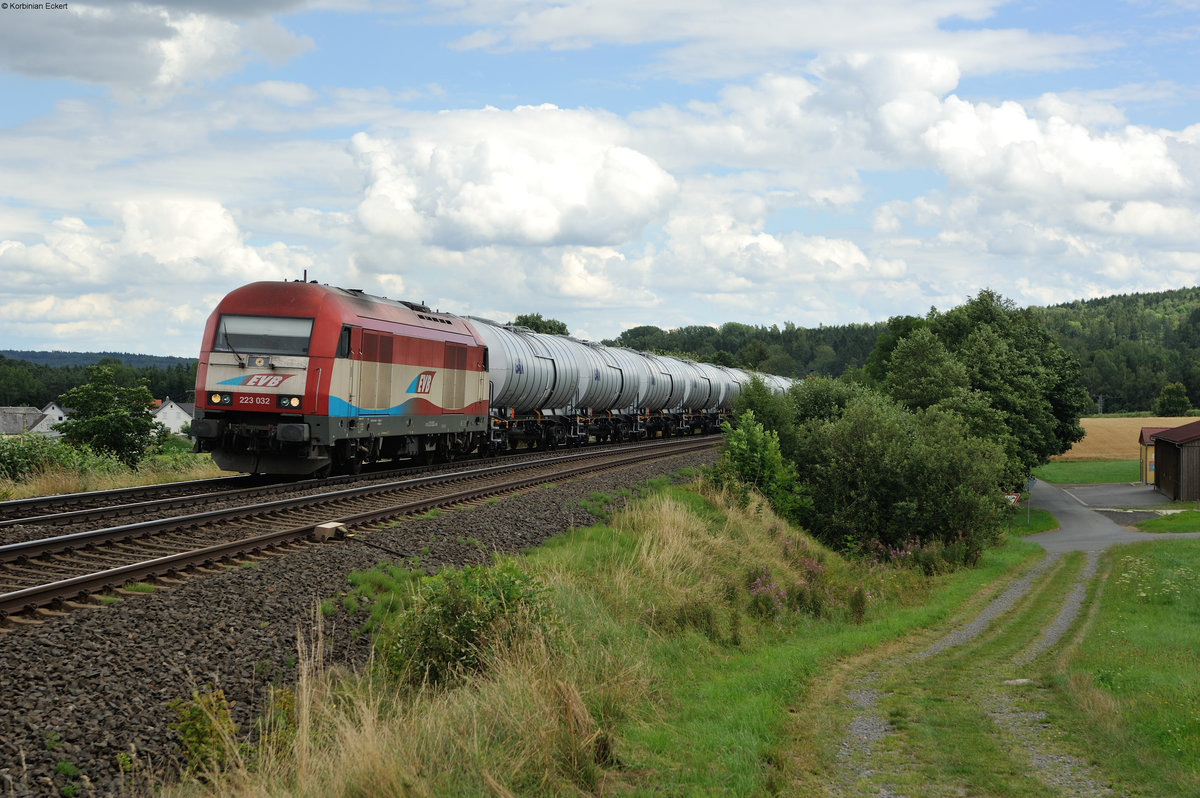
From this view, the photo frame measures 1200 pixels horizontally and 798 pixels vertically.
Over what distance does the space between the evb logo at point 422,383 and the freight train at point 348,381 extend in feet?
0.16

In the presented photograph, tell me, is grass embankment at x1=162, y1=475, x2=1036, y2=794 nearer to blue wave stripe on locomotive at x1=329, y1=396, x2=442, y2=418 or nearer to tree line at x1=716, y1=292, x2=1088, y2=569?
blue wave stripe on locomotive at x1=329, y1=396, x2=442, y2=418

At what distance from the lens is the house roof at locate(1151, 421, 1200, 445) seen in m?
58.3

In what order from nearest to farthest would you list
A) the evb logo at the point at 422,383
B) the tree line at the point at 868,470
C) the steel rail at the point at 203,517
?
the steel rail at the point at 203,517
the evb logo at the point at 422,383
the tree line at the point at 868,470

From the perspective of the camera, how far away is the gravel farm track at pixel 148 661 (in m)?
6.27

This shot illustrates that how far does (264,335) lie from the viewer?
18.9 meters

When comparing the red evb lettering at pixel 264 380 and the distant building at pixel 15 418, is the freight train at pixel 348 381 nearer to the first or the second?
the red evb lettering at pixel 264 380

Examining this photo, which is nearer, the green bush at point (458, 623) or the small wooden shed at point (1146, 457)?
the green bush at point (458, 623)

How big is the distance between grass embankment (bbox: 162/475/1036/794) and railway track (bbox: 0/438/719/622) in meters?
2.23

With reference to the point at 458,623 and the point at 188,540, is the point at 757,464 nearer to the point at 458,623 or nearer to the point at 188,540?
the point at 188,540

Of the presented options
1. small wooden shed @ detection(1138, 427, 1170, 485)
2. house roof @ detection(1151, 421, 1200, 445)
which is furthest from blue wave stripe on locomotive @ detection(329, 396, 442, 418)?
small wooden shed @ detection(1138, 427, 1170, 485)

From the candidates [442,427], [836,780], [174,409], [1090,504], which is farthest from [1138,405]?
[836,780]

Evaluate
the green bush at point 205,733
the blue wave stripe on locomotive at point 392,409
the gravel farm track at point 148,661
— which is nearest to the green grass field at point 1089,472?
the blue wave stripe on locomotive at point 392,409

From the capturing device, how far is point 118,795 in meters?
6.03

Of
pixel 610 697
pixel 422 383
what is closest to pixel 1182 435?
pixel 422 383
